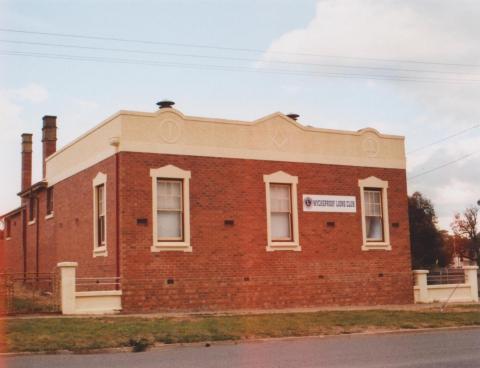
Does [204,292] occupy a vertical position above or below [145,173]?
below

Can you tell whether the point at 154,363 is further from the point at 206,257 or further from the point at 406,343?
the point at 206,257

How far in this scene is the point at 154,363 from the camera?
1159 cm

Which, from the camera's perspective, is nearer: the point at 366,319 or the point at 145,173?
the point at 366,319

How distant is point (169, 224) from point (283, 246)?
13.2 feet

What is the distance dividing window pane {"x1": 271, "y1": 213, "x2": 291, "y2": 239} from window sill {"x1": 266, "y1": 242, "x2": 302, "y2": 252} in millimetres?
300

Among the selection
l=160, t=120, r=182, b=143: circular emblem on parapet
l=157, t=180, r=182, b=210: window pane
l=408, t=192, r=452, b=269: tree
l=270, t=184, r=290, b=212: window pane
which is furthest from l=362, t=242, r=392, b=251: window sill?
l=408, t=192, r=452, b=269: tree

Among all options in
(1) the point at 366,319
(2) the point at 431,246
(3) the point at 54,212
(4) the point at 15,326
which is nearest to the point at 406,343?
(1) the point at 366,319

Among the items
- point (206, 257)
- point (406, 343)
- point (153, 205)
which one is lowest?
point (406, 343)

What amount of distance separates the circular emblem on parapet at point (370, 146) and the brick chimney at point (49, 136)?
15141mm

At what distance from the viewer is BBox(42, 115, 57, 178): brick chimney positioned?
1315 inches

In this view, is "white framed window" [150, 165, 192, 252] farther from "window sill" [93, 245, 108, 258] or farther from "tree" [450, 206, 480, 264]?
"tree" [450, 206, 480, 264]

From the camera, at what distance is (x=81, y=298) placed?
19.8m

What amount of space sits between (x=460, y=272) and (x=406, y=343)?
13901 millimetres

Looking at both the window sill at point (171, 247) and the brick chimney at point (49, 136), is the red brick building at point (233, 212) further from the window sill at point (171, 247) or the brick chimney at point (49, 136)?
the brick chimney at point (49, 136)
